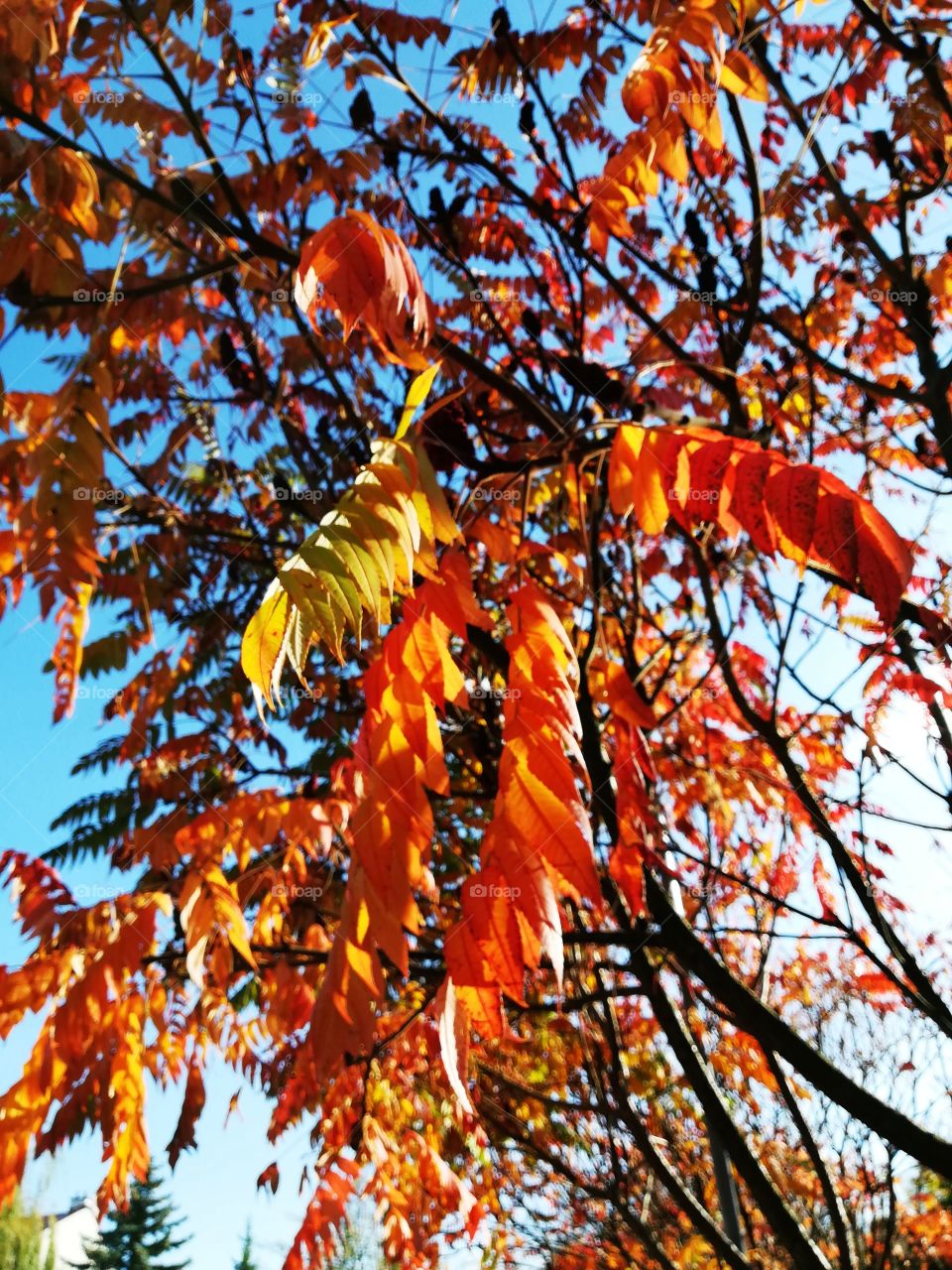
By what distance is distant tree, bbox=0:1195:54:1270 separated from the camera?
24.1 m

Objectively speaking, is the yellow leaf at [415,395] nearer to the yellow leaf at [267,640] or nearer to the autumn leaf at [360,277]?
the autumn leaf at [360,277]

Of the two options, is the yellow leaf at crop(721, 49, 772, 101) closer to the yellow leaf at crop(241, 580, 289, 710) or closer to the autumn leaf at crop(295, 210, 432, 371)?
the autumn leaf at crop(295, 210, 432, 371)

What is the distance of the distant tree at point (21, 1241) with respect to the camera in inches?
947

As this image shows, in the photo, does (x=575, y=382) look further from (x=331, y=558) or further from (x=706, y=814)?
(x=706, y=814)

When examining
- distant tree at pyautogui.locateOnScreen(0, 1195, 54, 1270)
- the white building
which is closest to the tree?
distant tree at pyautogui.locateOnScreen(0, 1195, 54, 1270)

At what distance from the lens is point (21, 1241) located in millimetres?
24766

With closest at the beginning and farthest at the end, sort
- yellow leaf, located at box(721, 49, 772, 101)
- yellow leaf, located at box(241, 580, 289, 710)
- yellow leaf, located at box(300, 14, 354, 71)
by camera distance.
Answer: yellow leaf, located at box(241, 580, 289, 710)
yellow leaf, located at box(721, 49, 772, 101)
yellow leaf, located at box(300, 14, 354, 71)

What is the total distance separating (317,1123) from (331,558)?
465cm

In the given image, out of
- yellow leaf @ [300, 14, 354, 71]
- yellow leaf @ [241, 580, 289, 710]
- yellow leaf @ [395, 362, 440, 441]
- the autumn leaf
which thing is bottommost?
yellow leaf @ [241, 580, 289, 710]

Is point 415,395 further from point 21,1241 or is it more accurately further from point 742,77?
point 21,1241

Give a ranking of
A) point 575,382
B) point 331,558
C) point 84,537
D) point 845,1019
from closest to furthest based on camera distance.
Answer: point 331,558 → point 84,537 → point 575,382 → point 845,1019

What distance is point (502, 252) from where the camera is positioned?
5.70 metres

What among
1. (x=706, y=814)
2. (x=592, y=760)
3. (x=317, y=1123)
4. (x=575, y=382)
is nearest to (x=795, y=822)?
(x=706, y=814)

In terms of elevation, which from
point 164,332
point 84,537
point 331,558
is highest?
point 164,332
